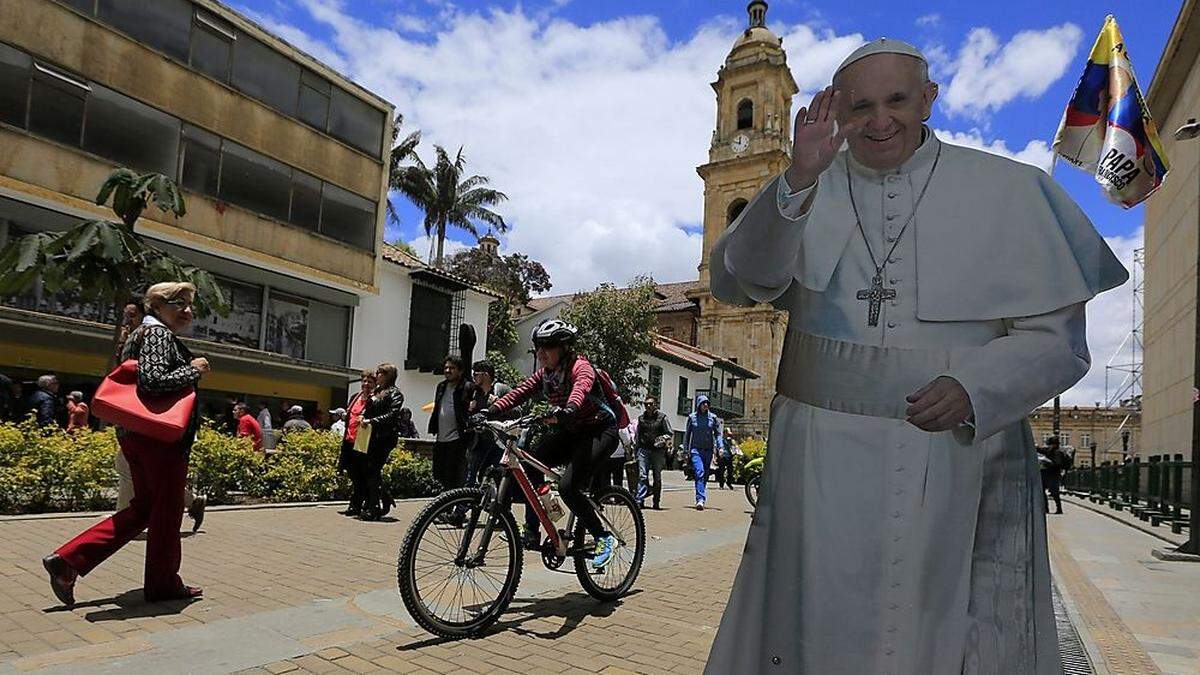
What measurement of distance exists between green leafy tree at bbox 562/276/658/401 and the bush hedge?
736 inches

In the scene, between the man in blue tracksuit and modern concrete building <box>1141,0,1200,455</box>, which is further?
modern concrete building <box>1141,0,1200,455</box>

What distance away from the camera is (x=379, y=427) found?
32.7 feet

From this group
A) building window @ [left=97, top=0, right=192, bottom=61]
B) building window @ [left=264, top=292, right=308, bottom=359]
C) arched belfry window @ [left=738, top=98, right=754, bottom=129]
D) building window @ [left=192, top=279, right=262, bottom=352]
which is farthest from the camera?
arched belfry window @ [left=738, top=98, right=754, bottom=129]

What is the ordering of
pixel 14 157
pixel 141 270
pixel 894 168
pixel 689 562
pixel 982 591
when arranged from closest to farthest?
pixel 982 591 < pixel 894 168 < pixel 689 562 < pixel 141 270 < pixel 14 157

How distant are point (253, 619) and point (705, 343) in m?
54.0

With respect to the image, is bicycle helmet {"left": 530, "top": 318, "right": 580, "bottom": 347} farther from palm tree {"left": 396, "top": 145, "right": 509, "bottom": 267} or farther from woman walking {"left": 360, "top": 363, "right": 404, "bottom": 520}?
palm tree {"left": 396, "top": 145, "right": 509, "bottom": 267}

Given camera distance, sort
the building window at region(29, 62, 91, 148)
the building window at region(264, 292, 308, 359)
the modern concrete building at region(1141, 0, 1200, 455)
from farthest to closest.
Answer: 1. the building window at region(264, 292, 308, 359)
2. the modern concrete building at region(1141, 0, 1200, 455)
3. the building window at region(29, 62, 91, 148)

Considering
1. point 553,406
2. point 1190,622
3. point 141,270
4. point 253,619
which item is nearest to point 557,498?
point 553,406

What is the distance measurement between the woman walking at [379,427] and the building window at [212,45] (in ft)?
39.4

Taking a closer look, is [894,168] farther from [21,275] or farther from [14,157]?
[14,157]

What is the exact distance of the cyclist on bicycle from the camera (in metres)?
5.61

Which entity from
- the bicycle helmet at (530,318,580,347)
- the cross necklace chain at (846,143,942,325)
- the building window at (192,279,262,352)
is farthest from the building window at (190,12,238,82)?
the cross necklace chain at (846,143,942,325)

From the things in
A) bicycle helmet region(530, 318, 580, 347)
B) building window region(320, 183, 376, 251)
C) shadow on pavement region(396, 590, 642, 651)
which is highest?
building window region(320, 183, 376, 251)

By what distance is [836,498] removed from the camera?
1.88 meters
